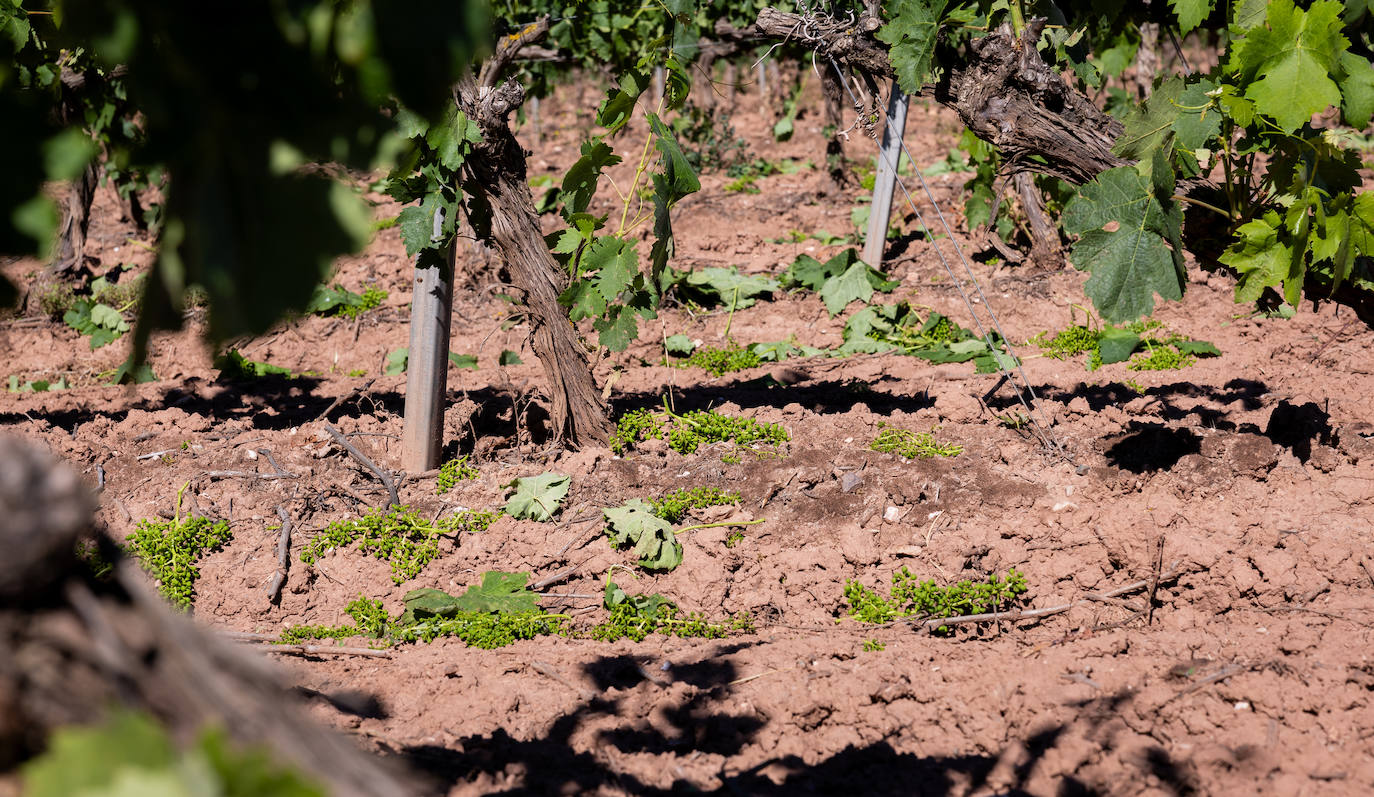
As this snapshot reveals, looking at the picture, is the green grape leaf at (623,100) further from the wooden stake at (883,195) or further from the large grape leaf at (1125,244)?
the wooden stake at (883,195)

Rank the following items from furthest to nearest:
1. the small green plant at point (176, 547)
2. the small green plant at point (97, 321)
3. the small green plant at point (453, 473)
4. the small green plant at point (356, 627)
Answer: the small green plant at point (97, 321), the small green plant at point (453, 473), the small green plant at point (176, 547), the small green plant at point (356, 627)

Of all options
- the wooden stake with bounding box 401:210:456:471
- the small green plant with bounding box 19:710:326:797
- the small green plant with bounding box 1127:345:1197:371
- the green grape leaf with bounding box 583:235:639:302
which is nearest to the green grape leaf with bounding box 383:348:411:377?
the wooden stake with bounding box 401:210:456:471

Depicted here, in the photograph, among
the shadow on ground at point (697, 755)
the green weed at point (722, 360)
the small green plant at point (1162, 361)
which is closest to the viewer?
the shadow on ground at point (697, 755)

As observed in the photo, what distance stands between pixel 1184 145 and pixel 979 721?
72.2 inches

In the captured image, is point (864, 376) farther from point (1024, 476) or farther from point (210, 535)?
point (210, 535)

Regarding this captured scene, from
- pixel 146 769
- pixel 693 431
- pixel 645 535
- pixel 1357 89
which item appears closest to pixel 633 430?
pixel 693 431

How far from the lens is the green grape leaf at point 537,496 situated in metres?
3.76

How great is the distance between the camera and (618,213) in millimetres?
9078

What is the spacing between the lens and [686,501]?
3.76 m

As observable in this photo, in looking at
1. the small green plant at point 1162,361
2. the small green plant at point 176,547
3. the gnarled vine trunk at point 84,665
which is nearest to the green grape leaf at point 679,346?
the small green plant at point 1162,361

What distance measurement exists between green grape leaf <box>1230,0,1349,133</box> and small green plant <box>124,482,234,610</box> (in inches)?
150

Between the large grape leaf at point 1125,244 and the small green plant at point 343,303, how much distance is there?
17.4 feet

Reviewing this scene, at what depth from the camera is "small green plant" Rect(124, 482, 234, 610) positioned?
3.42 meters

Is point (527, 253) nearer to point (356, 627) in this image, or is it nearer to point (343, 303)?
point (356, 627)
